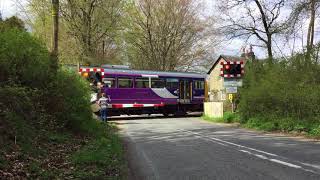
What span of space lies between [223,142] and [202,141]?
0.84 meters

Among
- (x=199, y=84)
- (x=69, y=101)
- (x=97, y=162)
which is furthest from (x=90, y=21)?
(x=97, y=162)

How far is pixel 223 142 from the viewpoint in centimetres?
1608

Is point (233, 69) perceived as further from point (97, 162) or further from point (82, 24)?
point (97, 162)

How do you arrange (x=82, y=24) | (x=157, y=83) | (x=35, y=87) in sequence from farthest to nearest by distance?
1. (x=82, y=24)
2. (x=157, y=83)
3. (x=35, y=87)

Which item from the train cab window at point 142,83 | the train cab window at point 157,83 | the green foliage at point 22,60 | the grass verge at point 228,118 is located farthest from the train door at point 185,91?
the green foliage at point 22,60

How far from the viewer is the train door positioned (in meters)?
38.9

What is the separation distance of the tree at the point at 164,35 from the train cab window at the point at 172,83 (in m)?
13.0

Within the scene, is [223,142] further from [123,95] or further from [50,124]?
[123,95]

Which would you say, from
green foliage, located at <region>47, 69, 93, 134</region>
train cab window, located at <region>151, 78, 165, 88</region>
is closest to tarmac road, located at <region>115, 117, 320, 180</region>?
green foliage, located at <region>47, 69, 93, 134</region>

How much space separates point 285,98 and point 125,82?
15306 millimetres

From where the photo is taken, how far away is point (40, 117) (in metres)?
12.4

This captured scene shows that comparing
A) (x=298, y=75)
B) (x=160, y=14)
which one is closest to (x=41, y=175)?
(x=298, y=75)

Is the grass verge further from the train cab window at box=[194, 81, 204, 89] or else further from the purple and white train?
the train cab window at box=[194, 81, 204, 89]

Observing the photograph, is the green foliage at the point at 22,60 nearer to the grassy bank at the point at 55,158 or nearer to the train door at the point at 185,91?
the grassy bank at the point at 55,158
